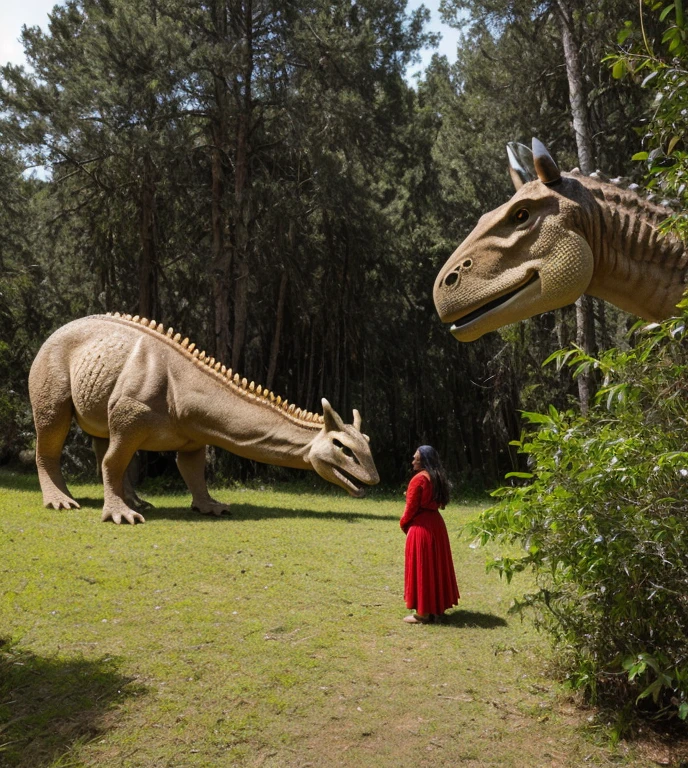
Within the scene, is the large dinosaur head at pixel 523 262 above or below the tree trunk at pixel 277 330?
below

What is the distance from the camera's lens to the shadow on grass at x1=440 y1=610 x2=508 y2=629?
19.8 ft

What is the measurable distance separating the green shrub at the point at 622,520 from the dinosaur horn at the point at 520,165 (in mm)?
929

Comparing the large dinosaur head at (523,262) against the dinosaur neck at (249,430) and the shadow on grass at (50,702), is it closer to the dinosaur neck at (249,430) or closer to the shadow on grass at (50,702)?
the shadow on grass at (50,702)

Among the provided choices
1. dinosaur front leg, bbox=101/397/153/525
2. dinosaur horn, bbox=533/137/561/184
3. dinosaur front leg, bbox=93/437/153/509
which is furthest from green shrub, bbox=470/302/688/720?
dinosaur front leg, bbox=93/437/153/509

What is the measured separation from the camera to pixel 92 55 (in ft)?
43.7

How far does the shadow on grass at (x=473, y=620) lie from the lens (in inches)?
237

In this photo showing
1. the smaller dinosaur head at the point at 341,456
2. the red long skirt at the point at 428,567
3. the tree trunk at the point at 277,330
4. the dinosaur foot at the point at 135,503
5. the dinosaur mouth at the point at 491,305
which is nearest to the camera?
the dinosaur mouth at the point at 491,305

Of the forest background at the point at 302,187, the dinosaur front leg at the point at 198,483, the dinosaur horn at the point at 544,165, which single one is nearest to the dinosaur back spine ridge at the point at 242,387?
the dinosaur front leg at the point at 198,483

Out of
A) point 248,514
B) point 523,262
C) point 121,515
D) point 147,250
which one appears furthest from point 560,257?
point 147,250

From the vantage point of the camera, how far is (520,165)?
397cm

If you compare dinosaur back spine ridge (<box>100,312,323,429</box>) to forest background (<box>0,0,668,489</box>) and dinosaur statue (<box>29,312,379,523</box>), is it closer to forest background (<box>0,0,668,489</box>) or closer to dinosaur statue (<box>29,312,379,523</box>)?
dinosaur statue (<box>29,312,379,523</box>)

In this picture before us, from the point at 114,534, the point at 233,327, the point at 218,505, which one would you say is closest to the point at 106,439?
the point at 218,505

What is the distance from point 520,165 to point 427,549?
3109 mm

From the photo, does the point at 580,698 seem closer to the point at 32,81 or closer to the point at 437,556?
the point at 437,556
